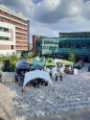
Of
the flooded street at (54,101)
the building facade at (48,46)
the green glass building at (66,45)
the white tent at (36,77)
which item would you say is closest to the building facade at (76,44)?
the green glass building at (66,45)

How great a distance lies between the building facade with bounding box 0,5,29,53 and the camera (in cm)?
6845

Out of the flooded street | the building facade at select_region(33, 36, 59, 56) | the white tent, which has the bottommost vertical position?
the flooded street

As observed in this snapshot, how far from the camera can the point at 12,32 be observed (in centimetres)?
7550

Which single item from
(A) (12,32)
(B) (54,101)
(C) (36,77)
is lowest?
(B) (54,101)

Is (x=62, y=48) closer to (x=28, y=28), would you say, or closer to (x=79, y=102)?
(x=28, y=28)

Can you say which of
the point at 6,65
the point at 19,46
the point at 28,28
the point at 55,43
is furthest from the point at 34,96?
the point at 28,28

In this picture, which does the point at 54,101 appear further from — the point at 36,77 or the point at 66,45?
the point at 66,45

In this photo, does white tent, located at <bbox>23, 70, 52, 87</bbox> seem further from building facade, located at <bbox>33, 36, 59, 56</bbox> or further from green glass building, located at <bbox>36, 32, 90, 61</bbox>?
building facade, located at <bbox>33, 36, 59, 56</bbox>

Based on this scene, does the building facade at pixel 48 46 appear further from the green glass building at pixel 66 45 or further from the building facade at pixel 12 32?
the building facade at pixel 12 32

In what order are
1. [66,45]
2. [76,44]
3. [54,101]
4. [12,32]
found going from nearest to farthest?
[54,101] → [76,44] → [66,45] → [12,32]

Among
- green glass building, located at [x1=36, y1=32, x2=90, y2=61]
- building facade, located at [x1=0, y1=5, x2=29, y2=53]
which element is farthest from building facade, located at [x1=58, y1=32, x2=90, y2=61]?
building facade, located at [x1=0, y1=5, x2=29, y2=53]

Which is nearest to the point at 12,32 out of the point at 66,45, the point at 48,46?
the point at 48,46

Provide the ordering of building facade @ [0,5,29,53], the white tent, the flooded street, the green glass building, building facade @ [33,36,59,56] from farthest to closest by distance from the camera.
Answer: building facade @ [33,36,59,56] < building facade @ [0,5,29,53] < the green glass building < the white tent < the flooded street

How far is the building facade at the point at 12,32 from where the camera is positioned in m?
68.4
